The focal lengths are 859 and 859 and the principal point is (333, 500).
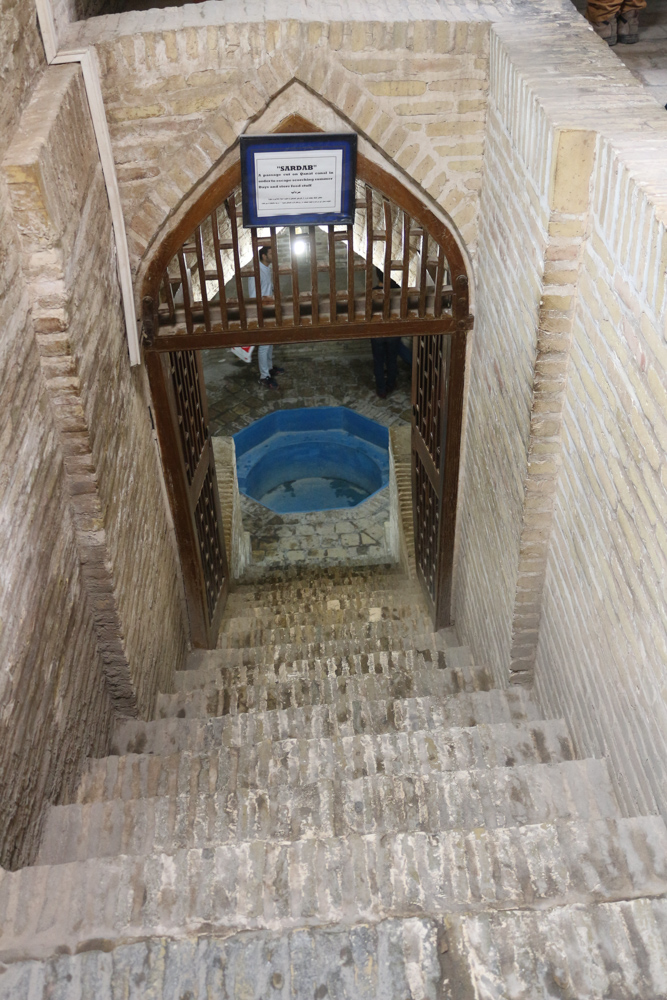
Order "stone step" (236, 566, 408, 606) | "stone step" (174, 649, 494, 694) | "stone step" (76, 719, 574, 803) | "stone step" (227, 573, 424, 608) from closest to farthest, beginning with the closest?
"stone step" (76, 719, 574, 803) → "stone step" (174, 649, 494, 694) → "stone step" (227, 573, 424, 608) → "stone step" (236, 566, 408, 606)

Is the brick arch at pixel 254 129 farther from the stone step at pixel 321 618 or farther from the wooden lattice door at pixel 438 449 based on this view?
the stone step at pixel 321 618

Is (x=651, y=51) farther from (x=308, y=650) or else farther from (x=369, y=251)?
(x=308, y=650)

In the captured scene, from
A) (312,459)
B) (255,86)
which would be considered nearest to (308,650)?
(255,86)

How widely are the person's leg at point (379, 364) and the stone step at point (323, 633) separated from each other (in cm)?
431

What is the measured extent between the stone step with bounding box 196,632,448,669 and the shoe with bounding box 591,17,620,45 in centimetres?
348

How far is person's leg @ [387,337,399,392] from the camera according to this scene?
390 inches

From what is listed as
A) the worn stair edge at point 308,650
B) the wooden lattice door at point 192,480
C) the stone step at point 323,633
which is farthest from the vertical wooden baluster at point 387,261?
the stone step at point 323,633

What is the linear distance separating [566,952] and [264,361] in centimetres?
874

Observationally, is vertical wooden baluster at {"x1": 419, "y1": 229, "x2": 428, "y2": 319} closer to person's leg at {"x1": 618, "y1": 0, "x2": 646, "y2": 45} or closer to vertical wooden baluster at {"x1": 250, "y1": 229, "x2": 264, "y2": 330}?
vertical wooden baluster at {"x1": 250, "y1": 229, "x2": 264, "y2": 330}

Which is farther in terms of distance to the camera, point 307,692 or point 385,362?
point 385,362

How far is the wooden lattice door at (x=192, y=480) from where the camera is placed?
183 inches

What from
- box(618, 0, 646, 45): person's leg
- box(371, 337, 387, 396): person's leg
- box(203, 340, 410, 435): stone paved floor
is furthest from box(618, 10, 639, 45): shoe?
box(203, 340, 410, 435): stone paved floor

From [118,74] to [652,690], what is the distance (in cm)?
314

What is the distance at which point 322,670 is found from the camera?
16.5 ft
